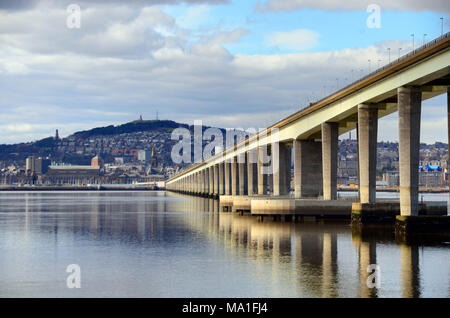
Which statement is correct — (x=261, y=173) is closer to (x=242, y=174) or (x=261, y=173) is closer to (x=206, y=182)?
(x=242, y=174)

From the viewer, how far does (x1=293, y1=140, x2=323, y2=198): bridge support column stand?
87000 millimetres

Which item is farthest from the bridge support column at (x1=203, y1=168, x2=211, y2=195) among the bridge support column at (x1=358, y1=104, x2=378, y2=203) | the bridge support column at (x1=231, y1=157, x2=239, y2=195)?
the bridge support column at (x1=358, y1=104, x2=378, y2=203)

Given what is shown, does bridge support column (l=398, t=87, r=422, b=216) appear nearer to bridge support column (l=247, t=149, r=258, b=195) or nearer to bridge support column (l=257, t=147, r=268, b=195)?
bridge support column (l=257, t=147, r=268, b=195)

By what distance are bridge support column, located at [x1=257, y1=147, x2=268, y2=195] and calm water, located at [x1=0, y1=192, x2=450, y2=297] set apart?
42.8m

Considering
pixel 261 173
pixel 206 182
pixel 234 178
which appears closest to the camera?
pixel 261 173

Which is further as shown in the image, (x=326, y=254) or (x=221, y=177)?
(x=221, y=177)

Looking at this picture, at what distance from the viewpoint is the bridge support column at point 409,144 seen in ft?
180

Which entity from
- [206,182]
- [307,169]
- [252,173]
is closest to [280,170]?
[307,169]

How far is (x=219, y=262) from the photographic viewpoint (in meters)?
42.6

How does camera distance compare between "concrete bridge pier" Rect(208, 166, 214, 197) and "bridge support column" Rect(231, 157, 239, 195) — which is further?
"concrete bridge pier" Rect(208, 166, 214, 197)

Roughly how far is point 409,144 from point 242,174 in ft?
244

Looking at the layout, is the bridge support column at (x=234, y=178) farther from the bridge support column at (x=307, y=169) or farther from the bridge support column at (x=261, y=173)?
the bridge support column at (x=307, y=169)

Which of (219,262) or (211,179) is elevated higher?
(211,179)

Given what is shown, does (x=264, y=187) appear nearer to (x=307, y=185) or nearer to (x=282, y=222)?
(x=307, y=185)
